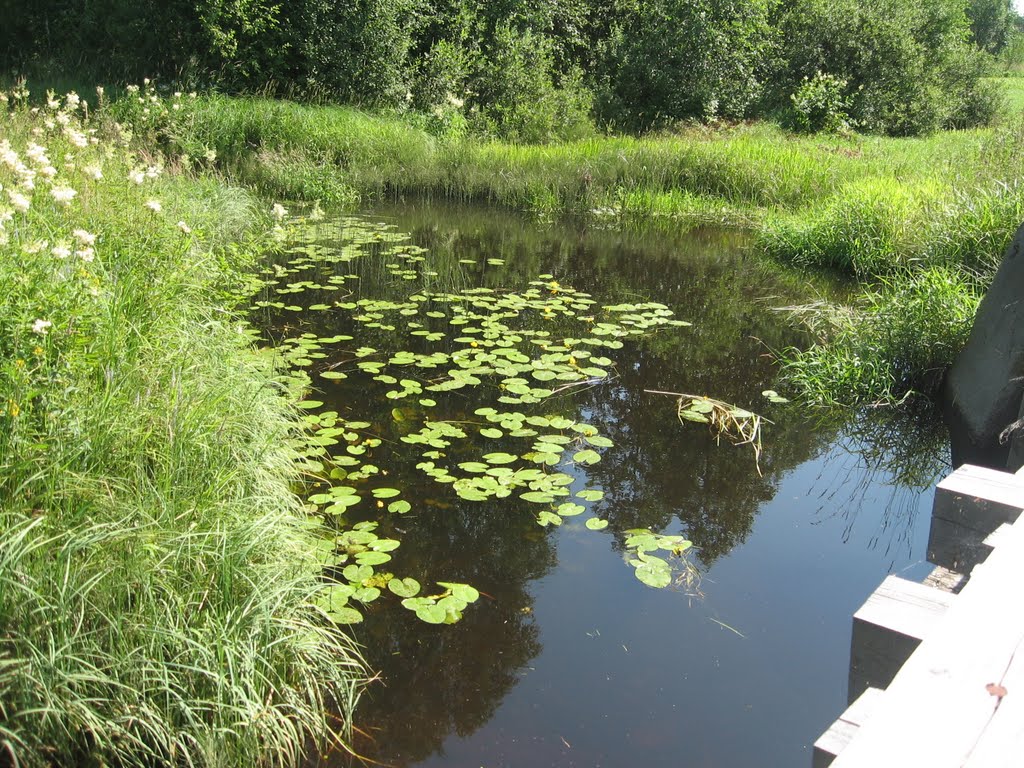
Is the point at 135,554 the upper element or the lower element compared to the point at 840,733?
lower

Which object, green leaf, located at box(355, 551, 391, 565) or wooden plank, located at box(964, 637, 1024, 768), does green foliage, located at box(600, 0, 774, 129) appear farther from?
wooden plank, located at box(964, 637, 1024, 768)

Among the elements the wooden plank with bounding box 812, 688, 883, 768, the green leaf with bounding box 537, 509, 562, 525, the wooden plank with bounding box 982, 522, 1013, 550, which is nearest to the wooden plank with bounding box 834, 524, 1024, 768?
the wooden plank with bounding box 812, 688, 883, 768

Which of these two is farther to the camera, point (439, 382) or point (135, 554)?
point (439, 382)

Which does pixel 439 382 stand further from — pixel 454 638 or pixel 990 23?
pixel 990 23

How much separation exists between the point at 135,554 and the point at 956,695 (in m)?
1.99

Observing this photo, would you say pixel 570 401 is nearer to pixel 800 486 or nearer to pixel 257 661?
pixel 800 486

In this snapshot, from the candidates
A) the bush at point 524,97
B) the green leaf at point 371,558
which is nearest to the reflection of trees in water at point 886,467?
the green leaf at point 371,558

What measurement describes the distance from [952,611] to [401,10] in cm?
1579

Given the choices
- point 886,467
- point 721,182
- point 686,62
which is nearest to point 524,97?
point 686,62

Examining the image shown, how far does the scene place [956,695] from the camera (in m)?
1.43

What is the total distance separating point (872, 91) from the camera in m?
18.2

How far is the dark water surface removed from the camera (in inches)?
102

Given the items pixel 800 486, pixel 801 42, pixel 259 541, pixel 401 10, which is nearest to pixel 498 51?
pixel 401 10

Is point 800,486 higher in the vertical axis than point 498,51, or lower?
lower
